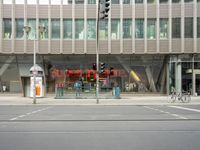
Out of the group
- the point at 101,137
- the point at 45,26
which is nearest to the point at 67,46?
the point at 45,26

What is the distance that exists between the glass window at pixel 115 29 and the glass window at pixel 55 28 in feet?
22.3

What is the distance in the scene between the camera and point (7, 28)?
138ft

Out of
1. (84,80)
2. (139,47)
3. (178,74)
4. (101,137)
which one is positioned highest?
(139,47)

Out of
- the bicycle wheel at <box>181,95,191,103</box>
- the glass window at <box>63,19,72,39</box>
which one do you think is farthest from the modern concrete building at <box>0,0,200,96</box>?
the bicycle wheel at <box>181,95,191,103</box>

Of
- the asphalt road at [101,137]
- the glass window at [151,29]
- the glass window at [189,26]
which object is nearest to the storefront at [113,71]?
the glass window at [151,29]

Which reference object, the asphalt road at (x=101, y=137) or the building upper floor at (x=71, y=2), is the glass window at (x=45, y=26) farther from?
the asphalt road at (x=101, y=137)

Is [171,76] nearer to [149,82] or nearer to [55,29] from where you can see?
[149,82]

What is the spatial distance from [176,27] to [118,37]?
24.0ft

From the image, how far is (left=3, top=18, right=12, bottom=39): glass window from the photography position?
42.0 m

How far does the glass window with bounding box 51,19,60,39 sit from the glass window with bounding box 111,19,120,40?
681 cm

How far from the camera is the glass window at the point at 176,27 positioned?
4166 centimetres

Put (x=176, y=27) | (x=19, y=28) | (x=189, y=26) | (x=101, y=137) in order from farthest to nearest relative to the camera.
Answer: (x=19, y=28)
(x=176, y=27)
(x=189, y=26)
(x=101, y=137)

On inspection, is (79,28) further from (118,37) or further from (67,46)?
(118,37)

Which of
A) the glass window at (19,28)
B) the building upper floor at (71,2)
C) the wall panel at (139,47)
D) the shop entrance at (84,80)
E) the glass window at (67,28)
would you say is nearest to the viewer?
the shop entrance at (84,80)
